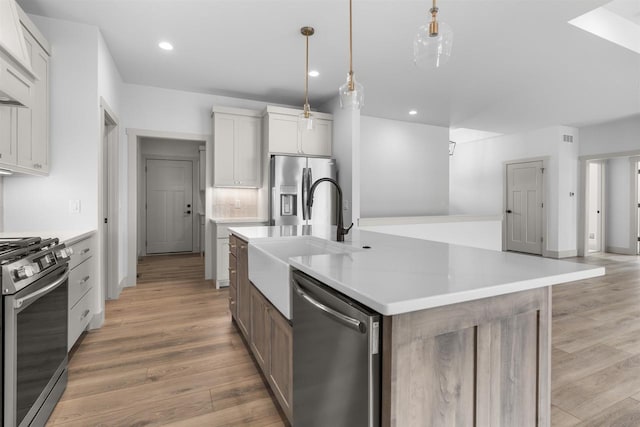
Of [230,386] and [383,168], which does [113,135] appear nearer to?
[230,386]

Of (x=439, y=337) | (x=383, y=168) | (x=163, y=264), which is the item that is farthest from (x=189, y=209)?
(x=439, y=337)

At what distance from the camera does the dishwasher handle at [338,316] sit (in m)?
0.92

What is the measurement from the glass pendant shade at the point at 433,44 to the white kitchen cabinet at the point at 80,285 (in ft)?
8.13

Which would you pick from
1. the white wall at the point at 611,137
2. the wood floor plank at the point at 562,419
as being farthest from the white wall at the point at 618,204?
the wood floor plank at the point at 562,419

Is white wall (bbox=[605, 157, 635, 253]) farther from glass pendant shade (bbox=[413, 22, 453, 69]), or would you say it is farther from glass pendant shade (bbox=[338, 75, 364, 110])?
glass pendant shade (bbox=[413, 22, 453, 69])

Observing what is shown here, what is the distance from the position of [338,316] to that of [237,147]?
12.6ft

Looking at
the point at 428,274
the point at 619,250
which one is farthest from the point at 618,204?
the point at 428,274

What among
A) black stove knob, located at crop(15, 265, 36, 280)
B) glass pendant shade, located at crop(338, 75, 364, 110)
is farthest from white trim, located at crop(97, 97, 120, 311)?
glass pendant shade, located at crop(338, 75, 364, 110)

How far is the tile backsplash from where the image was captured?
466 cm

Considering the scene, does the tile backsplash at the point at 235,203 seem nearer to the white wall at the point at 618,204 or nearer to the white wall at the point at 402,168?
the white wall at the point at 402,168

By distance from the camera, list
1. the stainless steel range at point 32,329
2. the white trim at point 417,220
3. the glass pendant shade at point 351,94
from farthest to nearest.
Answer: the white trim at point 417,220 < the glass pendant shade at point 351,94 < the stainless steel range at point 32,329

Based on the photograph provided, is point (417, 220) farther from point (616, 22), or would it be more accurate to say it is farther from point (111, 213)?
point (111, 213)

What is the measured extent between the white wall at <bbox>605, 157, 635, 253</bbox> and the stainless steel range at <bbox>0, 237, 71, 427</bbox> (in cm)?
931

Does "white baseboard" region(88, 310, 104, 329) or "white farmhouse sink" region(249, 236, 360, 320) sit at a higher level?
"white farmhouse sink" region(249, 236, 360, 320)
